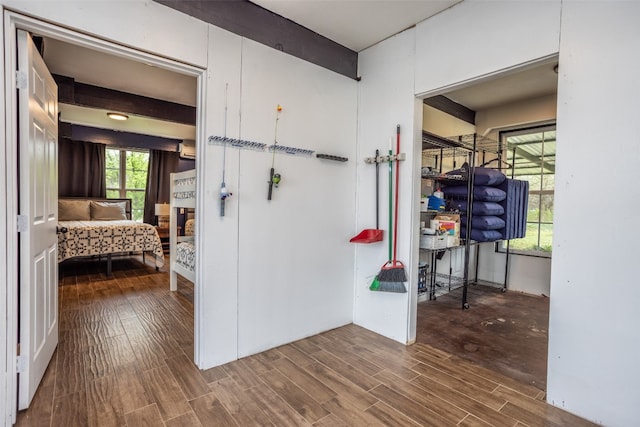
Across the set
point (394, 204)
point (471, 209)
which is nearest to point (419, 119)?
point (394, 204)

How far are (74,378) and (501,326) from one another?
3.63 m

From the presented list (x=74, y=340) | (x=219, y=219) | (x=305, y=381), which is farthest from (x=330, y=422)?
(x=74, y=340)

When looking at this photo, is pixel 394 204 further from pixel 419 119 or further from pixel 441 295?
pixel 441 295

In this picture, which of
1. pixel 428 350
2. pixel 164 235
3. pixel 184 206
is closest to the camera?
pixel 428 350

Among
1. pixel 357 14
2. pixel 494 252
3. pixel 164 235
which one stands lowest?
pixel 164 235

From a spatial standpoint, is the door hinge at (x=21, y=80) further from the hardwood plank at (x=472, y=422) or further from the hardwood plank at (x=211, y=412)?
the hardwood plank at (x=472, y=422)

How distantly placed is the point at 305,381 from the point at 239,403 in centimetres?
46

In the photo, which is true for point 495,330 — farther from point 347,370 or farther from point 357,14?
point 357,14

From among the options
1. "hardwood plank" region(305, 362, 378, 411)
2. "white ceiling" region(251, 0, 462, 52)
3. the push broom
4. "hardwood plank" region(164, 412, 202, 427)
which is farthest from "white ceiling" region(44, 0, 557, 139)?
"hardwood plank" region(164, 412, 202, 427)

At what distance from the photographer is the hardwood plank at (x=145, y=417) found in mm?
1712

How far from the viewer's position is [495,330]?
3.07m

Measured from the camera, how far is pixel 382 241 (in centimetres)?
293

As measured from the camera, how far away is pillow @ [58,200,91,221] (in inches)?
232

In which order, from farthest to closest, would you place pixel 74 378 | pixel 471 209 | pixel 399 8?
pixel 471 209 → pixel 399 8 → pixel 74 378
